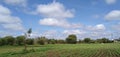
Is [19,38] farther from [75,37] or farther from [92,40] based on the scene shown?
[92,40]

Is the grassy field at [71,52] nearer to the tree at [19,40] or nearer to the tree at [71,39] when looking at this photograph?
the tree at [19,40]

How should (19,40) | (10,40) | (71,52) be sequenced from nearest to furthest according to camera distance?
(71,52) < (19,40) < (10,40)

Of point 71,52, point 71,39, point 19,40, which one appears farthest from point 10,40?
point 71,52

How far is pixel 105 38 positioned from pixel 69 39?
18.5 metres

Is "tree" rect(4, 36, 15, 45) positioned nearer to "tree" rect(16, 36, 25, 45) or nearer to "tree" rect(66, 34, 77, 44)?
"tree" rect(16, 36, 25, 45)

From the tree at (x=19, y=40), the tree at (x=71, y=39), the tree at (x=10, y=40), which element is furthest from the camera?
the tree at (x=71, y=39)

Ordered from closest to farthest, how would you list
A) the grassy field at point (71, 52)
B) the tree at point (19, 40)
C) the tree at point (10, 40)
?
the grassy field at point (71, 52) < the tree at point (19, 40) < the tree at point (10, 40)

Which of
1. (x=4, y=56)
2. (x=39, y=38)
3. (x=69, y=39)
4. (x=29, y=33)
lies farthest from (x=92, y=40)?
(x=4, y=56)

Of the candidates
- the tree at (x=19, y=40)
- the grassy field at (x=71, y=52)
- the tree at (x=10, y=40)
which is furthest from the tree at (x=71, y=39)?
the grassy field at (x=71, y=52)

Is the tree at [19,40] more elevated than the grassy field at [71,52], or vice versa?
the tree at [19,40]

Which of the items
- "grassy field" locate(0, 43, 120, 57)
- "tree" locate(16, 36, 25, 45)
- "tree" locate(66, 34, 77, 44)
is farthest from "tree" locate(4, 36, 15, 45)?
"grassy field" locate(0, 43, 120, 57)

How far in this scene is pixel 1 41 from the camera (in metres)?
101

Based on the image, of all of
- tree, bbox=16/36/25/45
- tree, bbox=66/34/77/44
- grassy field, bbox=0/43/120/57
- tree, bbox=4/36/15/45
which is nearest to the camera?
grassy field, bbox=0/43/120/57

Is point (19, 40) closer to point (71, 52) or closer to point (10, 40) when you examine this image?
point (10, 40)
